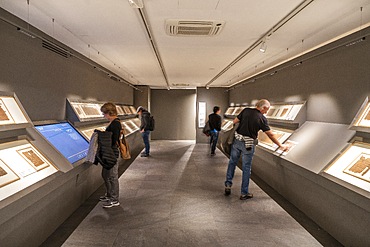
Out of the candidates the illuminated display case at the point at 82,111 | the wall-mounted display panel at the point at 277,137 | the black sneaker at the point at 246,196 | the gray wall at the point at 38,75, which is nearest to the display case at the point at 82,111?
the illuminated display case at the point at 82,111

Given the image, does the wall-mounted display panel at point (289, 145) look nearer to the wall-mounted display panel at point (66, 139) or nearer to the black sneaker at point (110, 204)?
the black sneaker at point (110, 204)

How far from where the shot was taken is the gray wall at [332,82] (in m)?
3.92

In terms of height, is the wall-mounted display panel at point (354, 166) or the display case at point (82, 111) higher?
the display case at point (82, 111)

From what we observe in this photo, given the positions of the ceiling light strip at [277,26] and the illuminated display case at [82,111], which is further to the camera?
the illuminated display case at [82,111]

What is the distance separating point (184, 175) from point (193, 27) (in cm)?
370

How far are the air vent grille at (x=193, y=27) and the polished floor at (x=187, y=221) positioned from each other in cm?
279

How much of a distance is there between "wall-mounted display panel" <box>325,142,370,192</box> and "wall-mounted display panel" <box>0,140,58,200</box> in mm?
3532

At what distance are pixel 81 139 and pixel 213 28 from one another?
10.1ft

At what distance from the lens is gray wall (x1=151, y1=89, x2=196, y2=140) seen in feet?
51.4

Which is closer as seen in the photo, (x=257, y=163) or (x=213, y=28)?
(x=213, y=28)

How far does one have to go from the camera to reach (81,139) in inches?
201

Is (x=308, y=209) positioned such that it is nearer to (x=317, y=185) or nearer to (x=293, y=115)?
(x=317, y=185)

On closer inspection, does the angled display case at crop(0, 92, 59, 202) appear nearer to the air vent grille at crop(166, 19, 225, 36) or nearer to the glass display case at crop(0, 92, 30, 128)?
the glass display case at crop(0, 92, 30, 128)

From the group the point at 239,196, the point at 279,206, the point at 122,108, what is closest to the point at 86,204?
the point at 239,196
